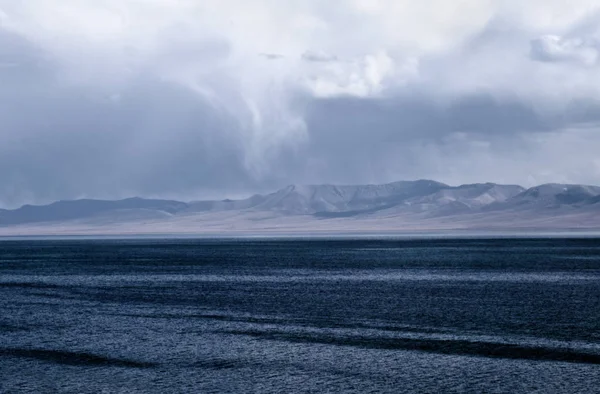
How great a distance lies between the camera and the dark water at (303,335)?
32.1 m

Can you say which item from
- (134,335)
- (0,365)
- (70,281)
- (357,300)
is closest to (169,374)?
(0,365)

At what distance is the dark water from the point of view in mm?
32094

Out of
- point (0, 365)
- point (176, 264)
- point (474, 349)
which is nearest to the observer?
point (0, 365)

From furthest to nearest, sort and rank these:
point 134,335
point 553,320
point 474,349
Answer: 1. point 553,320
2. point 134,335
3. point 474,349

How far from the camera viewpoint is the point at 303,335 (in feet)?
141

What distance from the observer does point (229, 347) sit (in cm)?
3928

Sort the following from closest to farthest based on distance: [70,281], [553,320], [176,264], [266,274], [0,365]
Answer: [0,365] < [553,320] < [70,281] < [266,274] < [176,264]

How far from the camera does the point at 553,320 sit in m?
47.8

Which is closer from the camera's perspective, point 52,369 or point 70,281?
point 52,369

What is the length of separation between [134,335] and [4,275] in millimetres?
56183

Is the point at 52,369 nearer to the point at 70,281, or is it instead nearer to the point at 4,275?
the point at 70,281

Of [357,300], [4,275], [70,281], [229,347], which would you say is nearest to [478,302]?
[357,300]

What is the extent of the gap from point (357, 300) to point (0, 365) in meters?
30.1

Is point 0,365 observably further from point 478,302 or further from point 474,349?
point 478,302
